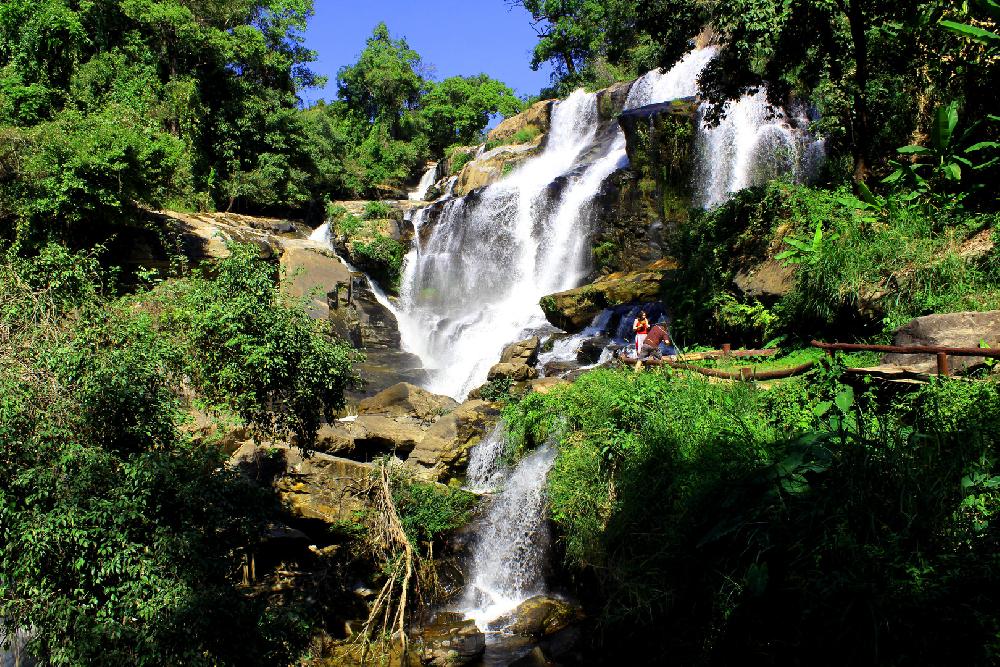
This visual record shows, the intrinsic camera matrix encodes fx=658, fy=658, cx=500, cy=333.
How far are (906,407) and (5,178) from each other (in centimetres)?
2055

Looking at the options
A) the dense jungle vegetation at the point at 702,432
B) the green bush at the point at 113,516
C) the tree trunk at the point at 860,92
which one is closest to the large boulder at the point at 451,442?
the dense jungle vegetation at the point at 702,432

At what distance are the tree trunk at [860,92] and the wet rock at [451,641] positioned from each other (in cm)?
915

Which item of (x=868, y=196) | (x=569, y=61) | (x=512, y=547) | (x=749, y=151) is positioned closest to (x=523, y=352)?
(x=512, y=547)

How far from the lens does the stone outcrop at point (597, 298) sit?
16578 millimetres

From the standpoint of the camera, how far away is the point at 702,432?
7141 mm

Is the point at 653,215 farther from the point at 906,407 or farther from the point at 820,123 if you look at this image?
the point at 906,407

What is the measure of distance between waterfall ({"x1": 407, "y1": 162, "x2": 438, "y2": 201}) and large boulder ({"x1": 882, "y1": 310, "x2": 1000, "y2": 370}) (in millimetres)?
33931

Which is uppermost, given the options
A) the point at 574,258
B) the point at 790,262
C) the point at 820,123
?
the point at 820,123

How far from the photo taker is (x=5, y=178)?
17156 mm

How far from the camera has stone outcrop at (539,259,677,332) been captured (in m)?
16.6

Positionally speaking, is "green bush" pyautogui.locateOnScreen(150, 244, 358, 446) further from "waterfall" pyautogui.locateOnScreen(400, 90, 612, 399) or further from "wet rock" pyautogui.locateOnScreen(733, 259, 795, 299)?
"waterfall" pyautogui.locateOnScreen(400, 90, 612, 399)

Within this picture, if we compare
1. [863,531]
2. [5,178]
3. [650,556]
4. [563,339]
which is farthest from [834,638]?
[5,178]

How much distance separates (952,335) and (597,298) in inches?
418

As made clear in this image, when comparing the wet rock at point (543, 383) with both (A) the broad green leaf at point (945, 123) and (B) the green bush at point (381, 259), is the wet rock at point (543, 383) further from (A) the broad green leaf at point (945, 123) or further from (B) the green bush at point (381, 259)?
(B) the green bush at point (381, 259)
